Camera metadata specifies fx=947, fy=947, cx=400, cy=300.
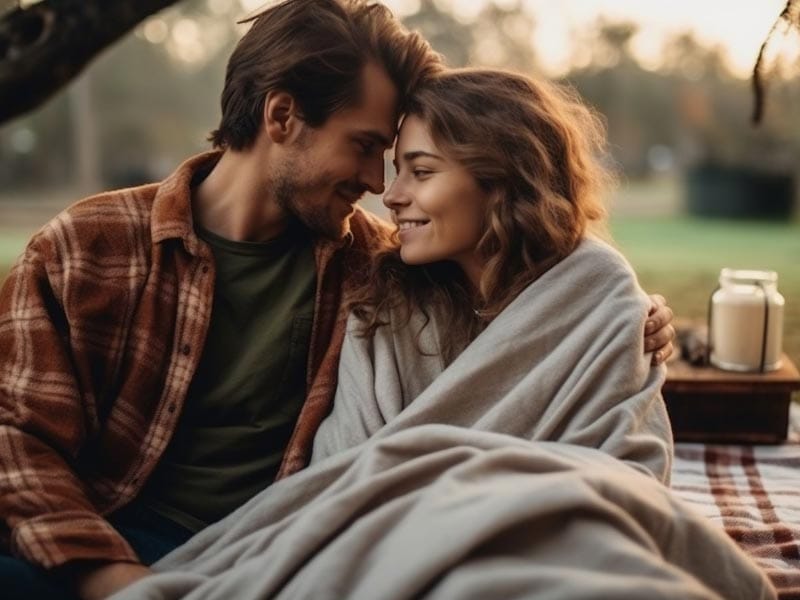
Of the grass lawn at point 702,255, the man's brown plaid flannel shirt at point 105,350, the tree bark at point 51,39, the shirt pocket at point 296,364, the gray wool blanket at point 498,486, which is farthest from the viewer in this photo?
the grass lawn at point 702,255

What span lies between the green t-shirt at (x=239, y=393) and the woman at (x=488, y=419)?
0.37 ft

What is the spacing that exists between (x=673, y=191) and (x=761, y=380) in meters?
9.27

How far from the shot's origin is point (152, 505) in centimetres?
178

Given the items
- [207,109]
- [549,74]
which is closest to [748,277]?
[549,74]

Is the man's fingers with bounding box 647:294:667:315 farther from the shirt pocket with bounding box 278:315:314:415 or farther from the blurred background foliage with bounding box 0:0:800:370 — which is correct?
the blurred background foliage with bounding box 0:0:800:370

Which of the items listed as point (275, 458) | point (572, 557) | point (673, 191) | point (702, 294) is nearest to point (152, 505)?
point (275, 458)

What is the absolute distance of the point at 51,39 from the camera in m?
2.06

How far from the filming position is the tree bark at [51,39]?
206cm

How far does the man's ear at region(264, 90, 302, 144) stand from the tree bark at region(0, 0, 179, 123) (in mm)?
432

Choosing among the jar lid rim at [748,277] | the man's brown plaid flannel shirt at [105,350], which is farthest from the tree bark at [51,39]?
the jar lid rim at [748,277]

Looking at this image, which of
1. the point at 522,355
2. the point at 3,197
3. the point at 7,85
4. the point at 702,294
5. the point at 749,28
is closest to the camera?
the point at 522,355

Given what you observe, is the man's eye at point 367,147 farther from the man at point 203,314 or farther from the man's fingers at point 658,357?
the man's fingers at point 658,357

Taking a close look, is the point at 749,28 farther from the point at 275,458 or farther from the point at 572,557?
the point at 572,557

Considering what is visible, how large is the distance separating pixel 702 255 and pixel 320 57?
5.61 m
